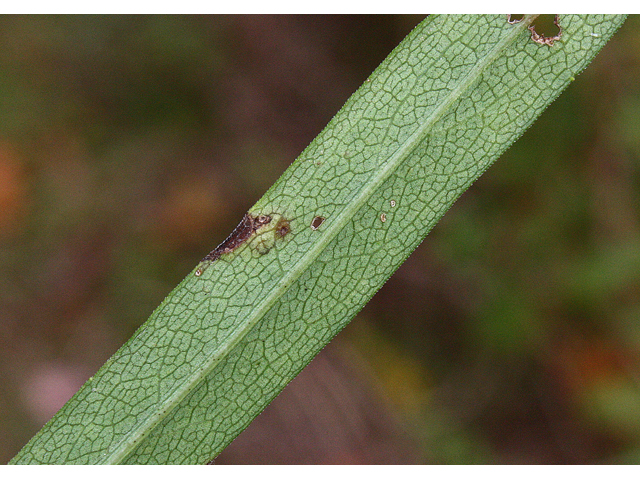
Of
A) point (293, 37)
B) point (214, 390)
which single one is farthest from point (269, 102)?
point (214, 390)

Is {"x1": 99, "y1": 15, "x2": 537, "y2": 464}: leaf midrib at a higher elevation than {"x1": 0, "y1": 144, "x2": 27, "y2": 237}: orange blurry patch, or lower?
higher

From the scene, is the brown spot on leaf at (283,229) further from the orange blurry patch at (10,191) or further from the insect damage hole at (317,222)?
the orange blurry patch at (10,191)

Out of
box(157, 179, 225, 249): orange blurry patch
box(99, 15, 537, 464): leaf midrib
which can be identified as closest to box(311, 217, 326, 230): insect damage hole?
box(99, 15, 537, 464): leaf midrib

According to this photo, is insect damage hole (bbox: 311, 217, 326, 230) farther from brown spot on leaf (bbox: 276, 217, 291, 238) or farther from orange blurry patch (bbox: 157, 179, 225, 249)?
orange blurry patch (bbox: 157, 179, 225, 249)

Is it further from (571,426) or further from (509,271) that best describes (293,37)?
(571,426)

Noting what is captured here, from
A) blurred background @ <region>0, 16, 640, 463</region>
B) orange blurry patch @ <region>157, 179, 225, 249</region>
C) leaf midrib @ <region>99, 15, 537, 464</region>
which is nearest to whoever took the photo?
leaf midrib @ <region>99, 15, 537, 464</region>

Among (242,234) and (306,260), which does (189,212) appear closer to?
(242,234)
